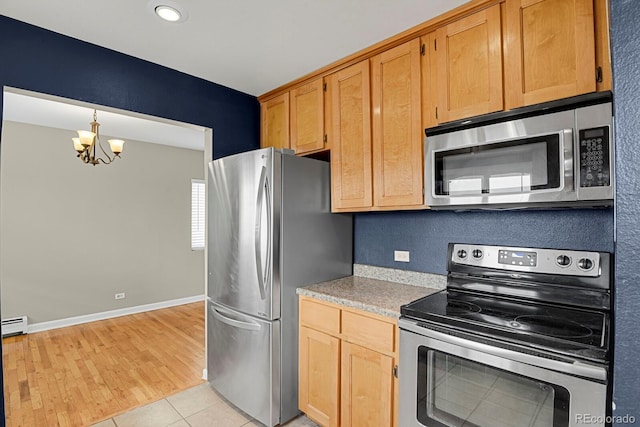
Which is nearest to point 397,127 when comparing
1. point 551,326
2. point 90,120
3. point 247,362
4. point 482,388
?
point 551,326

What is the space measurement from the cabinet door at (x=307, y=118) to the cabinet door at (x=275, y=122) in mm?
89

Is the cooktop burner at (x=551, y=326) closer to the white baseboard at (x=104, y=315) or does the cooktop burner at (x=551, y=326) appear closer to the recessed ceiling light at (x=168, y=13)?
the recessed ceiling light at (x=168, y=13)

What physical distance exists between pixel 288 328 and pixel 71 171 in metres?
3.84

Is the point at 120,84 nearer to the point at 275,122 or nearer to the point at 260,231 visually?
the point at 275,122

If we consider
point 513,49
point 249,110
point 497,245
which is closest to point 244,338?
point 497,245

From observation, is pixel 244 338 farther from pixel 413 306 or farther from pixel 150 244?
pixel 150 244

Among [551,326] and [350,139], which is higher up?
[350,139]

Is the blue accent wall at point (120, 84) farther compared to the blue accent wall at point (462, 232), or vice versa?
the blue accent wall at point (120, 84)

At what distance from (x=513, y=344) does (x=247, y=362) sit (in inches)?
63.7

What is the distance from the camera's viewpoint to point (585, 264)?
149cm

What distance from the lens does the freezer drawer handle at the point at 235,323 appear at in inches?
82.4

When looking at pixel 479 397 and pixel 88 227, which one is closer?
pixel 479 397

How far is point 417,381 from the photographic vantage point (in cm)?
146

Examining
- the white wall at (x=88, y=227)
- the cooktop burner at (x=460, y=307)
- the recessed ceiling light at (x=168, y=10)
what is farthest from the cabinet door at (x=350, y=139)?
the white wall at (x=88, y=227)
